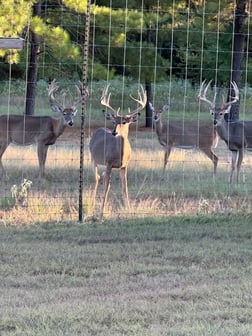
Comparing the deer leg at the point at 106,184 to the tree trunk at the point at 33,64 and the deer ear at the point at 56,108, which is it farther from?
the tree trunk at the point at 33,64

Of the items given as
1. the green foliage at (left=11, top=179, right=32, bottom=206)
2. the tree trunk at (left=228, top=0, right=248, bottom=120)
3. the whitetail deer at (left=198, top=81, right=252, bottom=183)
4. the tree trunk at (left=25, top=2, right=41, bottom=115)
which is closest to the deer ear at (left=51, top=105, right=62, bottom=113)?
the whitetail deer at (left=198, top=81, right=252, bottom=183)

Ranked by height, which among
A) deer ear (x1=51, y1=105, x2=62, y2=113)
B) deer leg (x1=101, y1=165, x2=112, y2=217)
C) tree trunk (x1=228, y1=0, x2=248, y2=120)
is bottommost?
deer leg (x1=101, y1=165, x2=112, y2=217)

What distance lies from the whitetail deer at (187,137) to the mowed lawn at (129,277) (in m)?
6.62

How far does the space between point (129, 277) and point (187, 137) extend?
10.1 metres

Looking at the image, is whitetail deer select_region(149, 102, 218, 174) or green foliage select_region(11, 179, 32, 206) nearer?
green foliage select_region(11, 179, 32, 206)

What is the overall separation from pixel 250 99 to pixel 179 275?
23.5m

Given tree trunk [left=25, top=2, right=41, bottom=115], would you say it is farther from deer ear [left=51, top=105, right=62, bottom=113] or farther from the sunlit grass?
deer ear [left=51, top=105, right=62, bottom=113]

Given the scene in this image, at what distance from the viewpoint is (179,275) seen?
6.43 metres

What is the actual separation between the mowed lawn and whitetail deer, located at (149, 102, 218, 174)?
21.7ft

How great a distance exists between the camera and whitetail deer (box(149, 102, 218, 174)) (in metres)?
15.7

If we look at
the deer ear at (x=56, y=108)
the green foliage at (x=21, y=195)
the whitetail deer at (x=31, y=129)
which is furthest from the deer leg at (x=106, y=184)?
the whitetail deer at (x=31, y=129)

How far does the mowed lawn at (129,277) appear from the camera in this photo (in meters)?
5.01

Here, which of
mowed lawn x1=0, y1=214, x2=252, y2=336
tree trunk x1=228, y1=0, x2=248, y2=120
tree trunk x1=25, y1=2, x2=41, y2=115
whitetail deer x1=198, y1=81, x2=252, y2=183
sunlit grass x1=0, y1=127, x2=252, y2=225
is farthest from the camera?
tree trunk x1=228, y1=0, x2=248, y2=120

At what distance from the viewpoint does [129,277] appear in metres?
6.34
